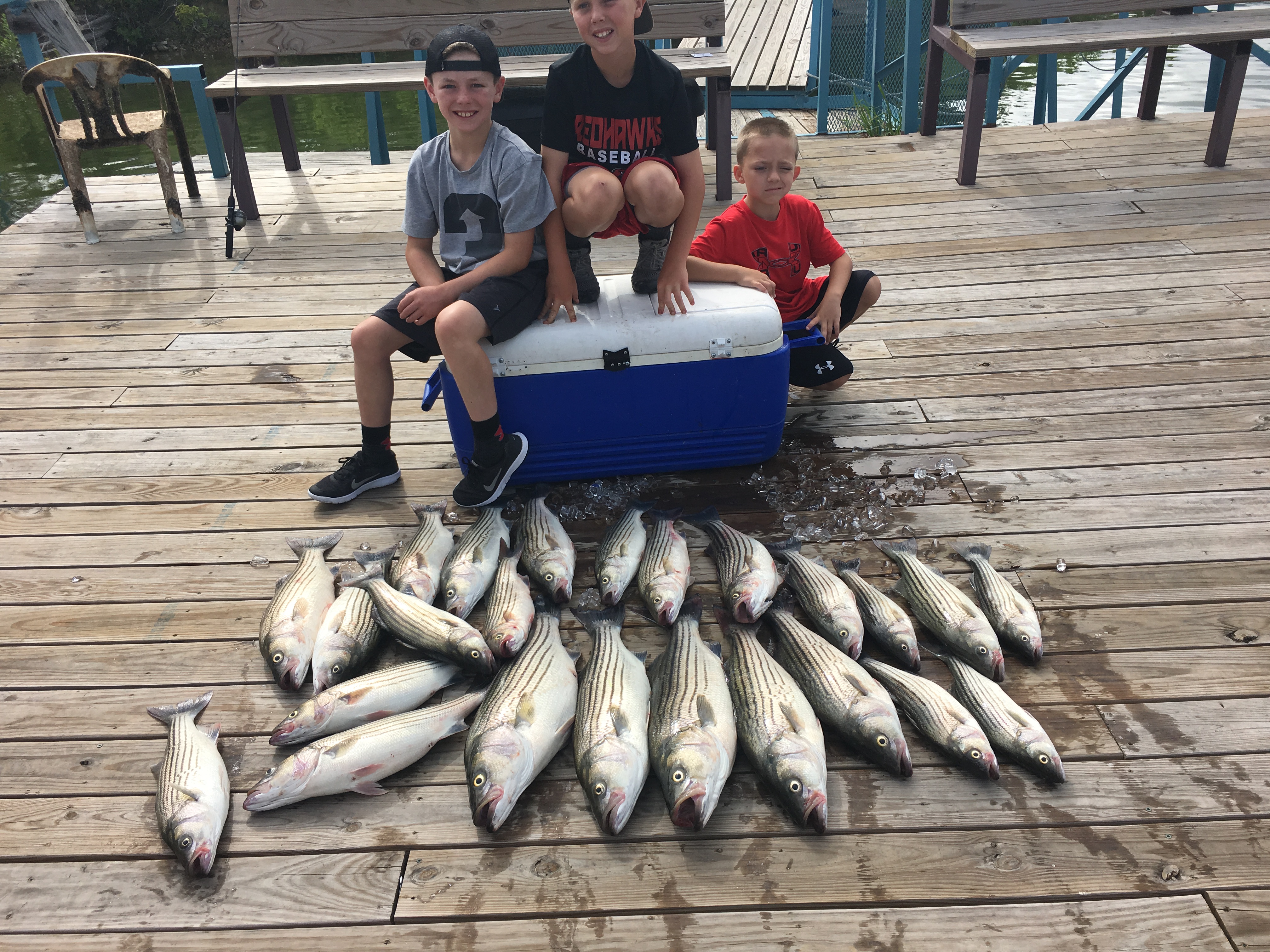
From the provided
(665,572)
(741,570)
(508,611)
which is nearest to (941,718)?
(741,570)

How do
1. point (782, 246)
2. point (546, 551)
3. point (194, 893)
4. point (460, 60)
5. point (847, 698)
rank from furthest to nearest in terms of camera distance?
1. point (782, 246)
2. point (460, 60)
3. point (546, 551)
4. point (847, 698)
5. point (194, 893)

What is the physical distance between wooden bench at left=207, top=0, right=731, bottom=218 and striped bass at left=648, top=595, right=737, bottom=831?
393 cm

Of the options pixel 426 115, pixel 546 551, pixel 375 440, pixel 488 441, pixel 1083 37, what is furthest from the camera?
pixel 426 115

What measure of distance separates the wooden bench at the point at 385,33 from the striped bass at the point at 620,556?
10.9 ft

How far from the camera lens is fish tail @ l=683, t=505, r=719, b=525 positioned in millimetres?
2852

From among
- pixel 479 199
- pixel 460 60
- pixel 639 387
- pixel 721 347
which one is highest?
pixel 460 60

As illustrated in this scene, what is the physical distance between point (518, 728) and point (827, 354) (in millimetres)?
1993

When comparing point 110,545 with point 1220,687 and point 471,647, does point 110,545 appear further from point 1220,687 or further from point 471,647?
point 1220,687

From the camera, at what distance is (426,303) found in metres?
2.95

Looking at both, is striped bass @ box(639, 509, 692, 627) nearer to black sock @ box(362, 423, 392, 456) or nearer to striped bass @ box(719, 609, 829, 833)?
striped bass @ box(719, 609, 829, 833)

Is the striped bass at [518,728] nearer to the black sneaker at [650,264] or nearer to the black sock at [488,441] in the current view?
the black sock at [488,441]

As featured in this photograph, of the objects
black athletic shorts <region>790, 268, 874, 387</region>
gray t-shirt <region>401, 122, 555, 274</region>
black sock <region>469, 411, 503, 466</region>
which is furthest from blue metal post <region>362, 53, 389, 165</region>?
black sock <region>469, 411, 503, 466</region>

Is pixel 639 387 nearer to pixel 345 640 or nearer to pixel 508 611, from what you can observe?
pixel 508 611

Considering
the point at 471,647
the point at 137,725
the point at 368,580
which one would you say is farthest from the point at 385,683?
the point at 137,725
